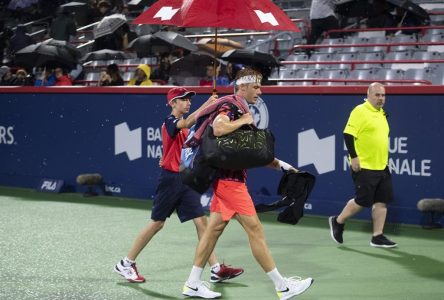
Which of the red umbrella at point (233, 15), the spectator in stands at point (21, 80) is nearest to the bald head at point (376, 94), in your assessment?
the red umbrella at point (233, 15)

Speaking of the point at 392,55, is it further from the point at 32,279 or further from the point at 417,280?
the point at 32,279

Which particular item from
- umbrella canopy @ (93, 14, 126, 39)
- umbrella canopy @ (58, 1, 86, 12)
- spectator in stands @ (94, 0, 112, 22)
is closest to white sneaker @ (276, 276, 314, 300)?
umbrella canopy @ (93, 14, 126, 39)

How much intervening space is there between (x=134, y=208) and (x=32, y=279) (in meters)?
5.39

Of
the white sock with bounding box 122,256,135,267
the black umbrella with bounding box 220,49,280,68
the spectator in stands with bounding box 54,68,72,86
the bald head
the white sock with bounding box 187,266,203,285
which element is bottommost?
the white sock with bounding box 122,256,135,267

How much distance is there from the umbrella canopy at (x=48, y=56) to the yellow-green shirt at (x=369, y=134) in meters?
8.86

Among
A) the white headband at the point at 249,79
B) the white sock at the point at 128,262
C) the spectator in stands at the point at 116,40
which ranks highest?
the white headband at the point at 249,79

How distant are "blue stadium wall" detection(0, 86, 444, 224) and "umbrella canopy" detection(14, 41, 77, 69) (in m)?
1.43

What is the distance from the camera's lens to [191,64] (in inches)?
679

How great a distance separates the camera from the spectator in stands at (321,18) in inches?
720

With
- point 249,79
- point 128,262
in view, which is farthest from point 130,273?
point 249,79

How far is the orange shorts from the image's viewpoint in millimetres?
7789

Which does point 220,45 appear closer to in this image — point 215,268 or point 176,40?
point 176,40

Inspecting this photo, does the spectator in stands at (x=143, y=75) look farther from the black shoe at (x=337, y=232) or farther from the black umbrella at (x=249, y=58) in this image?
the black shoe at (x=337, y=232)

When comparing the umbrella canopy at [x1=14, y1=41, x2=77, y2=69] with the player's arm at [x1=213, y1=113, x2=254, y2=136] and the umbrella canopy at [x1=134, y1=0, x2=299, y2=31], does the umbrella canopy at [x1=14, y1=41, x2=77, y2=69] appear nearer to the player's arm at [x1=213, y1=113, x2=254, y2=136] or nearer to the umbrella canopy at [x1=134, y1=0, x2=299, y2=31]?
the umbrella canopy at [x1=134, y1=0, x2=299, y2=31]
